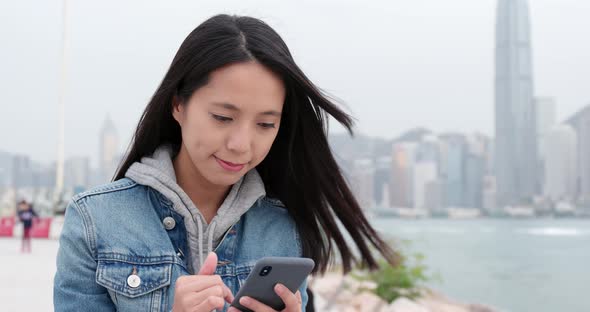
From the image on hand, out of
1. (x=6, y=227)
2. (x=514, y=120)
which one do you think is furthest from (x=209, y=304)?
(x=514, y=120)

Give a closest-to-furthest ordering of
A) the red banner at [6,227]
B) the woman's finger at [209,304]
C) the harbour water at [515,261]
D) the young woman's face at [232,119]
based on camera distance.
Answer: the woman's finger at [209,304] < the young woman's face at [232,119] < the red banner at [6,227] < the harbour water at [515,261]

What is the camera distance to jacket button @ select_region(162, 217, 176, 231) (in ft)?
4.57

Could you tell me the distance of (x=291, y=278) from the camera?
121 centimetres

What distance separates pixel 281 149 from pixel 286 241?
185mm

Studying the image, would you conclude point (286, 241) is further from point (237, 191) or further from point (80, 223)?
point (80, 223)

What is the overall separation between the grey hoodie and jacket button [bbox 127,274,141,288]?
0.39 ft

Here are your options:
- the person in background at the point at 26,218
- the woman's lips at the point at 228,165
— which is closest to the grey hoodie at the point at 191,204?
the woman's lips at the point at 228,165

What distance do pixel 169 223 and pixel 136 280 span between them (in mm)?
123

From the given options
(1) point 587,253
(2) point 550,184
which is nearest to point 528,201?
(2) point 550,184

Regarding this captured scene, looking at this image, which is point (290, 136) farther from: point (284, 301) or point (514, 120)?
point (514, 120)

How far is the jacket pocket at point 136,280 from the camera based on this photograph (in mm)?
1316

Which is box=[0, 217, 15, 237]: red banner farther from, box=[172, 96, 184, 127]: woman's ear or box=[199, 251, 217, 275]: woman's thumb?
box=[199, 251, 217, 275]: woman's thumb

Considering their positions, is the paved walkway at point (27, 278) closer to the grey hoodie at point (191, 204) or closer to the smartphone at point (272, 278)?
the grey hoodie at point (191, 204)

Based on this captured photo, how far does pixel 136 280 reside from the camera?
1.33m
